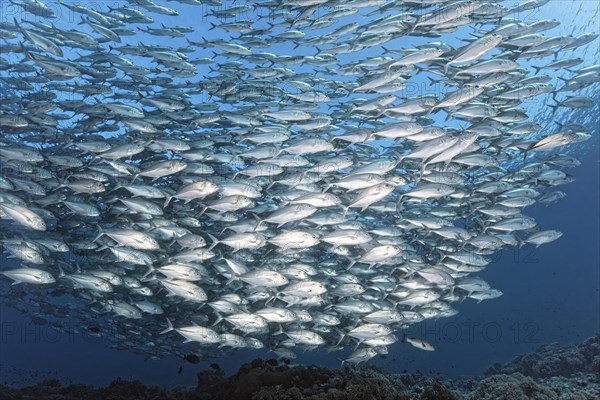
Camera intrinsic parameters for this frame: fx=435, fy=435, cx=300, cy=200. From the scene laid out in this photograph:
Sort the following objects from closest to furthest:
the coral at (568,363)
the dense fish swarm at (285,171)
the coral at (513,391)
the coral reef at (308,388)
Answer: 1. the coral reef at (308,388)
2. the coral at (513,391)
3. the dense fish swarm at (285,171)
4. the coral at (568,363)

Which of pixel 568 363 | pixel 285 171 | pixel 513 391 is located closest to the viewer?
pixel 513 391

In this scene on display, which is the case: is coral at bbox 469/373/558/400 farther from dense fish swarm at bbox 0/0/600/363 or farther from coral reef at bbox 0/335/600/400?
dense fish swarm at bbox 0/0/600/363

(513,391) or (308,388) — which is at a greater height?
(308,388)

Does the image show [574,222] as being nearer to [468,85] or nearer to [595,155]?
[595,155]

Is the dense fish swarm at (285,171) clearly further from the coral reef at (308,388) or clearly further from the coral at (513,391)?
the coral at (513,391)

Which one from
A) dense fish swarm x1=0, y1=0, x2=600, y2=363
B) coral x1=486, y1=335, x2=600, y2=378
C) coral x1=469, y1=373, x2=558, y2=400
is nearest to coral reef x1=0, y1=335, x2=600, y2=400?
coral x1=469, y1=373, x2=558, y2=400

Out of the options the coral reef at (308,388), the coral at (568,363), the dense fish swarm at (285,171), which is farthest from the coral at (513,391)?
the coral at (568,363)

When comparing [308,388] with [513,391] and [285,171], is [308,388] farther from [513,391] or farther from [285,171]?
[285,171]

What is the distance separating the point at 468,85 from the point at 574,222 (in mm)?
31357

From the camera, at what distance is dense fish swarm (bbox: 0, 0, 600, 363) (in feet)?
26.5

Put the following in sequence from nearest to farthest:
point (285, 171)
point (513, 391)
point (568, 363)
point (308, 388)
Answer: point (308, 388) → point (513, 391) → point (285, 171) → point (568, 363)

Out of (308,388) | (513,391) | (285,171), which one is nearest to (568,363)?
(513,391)

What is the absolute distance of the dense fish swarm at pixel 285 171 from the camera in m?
8.07

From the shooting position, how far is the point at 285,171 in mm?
9586
